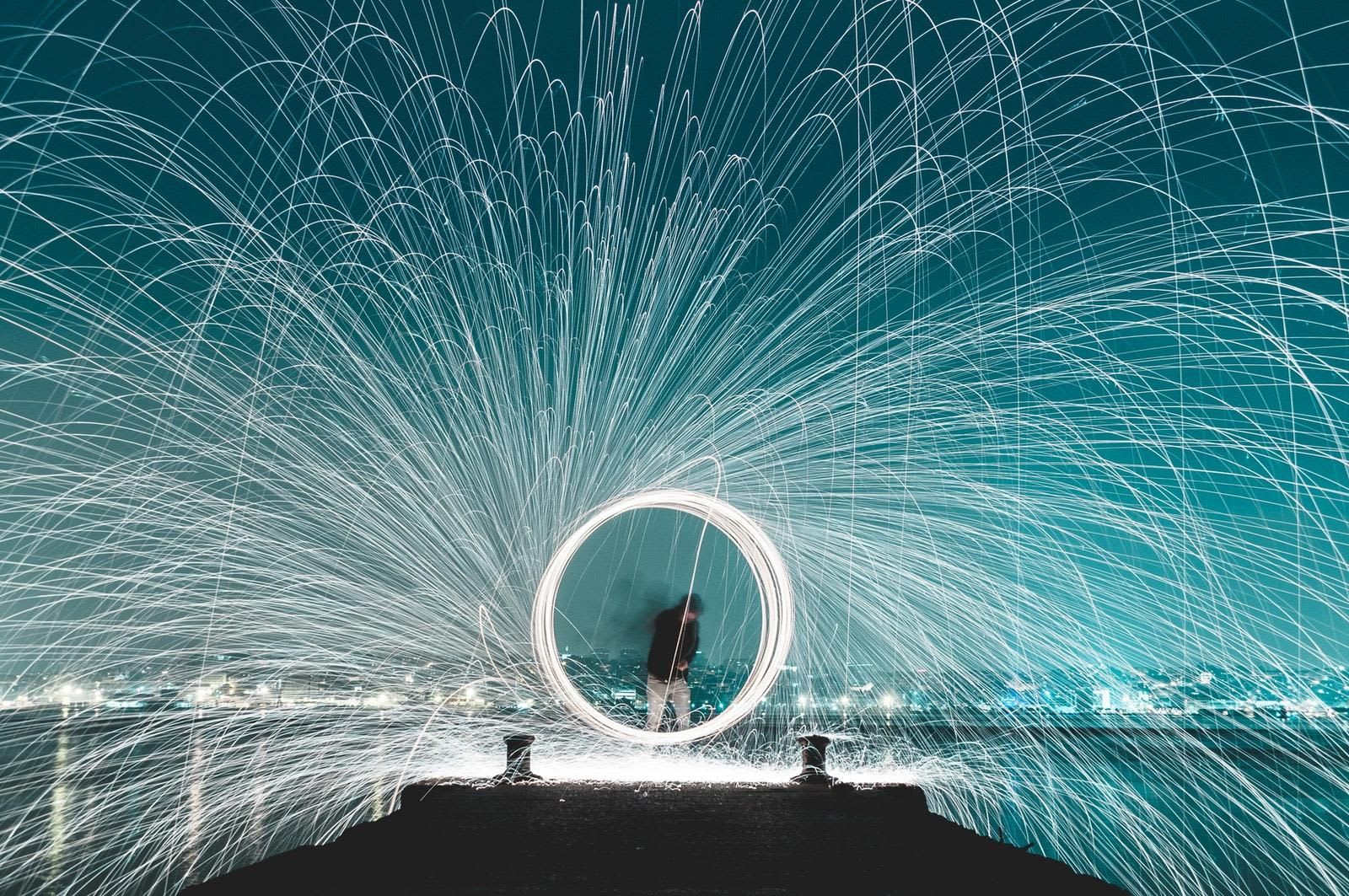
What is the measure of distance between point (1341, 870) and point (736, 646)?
51.2 feet

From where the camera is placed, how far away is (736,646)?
9.20m

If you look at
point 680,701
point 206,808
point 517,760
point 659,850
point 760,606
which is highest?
point 760,606

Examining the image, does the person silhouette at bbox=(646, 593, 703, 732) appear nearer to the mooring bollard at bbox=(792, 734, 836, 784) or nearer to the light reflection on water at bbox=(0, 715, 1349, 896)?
the light reflection on water at bbox=(0, 715, 1349, 896)

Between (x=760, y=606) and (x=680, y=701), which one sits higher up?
(x=760, y=606)

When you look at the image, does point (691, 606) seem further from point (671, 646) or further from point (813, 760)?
point (813, 760)

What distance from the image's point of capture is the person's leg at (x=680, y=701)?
347 inches

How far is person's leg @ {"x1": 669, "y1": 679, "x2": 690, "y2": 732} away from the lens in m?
8.81

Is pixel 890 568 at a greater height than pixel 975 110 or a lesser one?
lesser

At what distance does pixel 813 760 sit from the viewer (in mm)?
7594

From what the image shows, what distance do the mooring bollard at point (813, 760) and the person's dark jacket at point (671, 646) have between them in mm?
1570

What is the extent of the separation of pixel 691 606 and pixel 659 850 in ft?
13.1

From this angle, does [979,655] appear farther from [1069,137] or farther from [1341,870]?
[1341,870]

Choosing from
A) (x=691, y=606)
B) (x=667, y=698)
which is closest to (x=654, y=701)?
(x=667, y=698)

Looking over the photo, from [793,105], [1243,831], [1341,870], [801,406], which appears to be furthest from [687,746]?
[1243,831]
